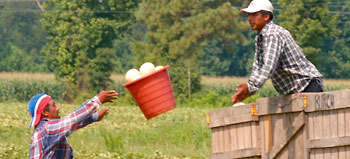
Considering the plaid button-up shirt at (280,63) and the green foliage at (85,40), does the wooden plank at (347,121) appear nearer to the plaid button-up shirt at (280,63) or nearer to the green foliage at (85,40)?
the plaid button-up shirt at (280,63)

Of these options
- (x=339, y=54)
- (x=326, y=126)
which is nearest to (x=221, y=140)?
(x=326, y=126)

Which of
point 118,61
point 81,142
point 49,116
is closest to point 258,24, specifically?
point 49,116

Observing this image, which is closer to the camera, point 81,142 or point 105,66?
point 81,142

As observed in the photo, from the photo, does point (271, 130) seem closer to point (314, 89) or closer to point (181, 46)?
point (314, 89)

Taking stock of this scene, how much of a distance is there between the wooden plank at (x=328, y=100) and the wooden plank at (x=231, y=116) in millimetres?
798

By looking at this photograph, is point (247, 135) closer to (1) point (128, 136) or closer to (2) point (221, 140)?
(2) point (221, 140)

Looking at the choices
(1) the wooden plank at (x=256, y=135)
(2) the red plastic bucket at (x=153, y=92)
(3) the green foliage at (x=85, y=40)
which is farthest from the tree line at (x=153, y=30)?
(2) the red plastic bucket at (x=153, y=92)

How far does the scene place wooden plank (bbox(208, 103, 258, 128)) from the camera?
712 cm

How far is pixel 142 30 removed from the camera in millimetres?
87250

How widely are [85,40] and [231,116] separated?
137ft

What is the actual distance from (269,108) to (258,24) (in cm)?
102

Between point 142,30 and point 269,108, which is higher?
point 142,30

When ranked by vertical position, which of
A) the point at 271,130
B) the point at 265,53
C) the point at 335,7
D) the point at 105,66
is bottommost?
the point at 271,130

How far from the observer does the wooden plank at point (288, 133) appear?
6.51 m
